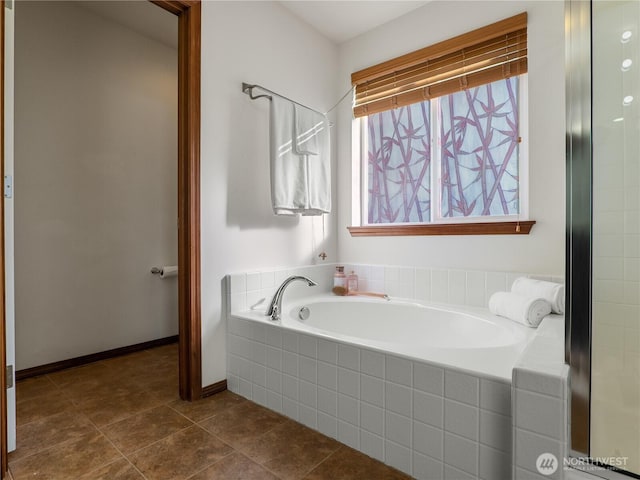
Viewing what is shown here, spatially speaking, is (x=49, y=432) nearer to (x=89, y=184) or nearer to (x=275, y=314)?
(x=275, y=314)

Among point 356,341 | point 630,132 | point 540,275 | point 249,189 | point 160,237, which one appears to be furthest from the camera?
point 160,237

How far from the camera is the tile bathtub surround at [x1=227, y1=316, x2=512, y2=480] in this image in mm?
1113

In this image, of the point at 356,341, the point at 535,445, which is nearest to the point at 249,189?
the point at 356,341

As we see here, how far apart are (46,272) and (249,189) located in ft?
4.75

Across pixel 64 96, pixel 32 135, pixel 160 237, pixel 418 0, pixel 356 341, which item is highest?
pixel 418 0

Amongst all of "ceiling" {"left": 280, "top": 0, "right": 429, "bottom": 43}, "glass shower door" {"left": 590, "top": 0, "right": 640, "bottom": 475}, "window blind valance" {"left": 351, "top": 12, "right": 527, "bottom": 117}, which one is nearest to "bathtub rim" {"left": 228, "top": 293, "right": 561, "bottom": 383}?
"glass shower door" {"left": 590, "top": 0, "right": 640, "bottom": 475}

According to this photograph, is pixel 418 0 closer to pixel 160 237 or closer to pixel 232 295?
pixel 232 295

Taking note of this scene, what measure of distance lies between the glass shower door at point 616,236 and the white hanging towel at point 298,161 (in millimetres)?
1560

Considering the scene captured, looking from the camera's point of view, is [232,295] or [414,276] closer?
[232,295]

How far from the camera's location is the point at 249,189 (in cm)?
216

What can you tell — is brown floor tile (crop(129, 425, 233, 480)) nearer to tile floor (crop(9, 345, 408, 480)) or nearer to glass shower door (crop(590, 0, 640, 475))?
tile floor (crop(9, 345, 408, 480))

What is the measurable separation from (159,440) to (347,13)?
2729mm

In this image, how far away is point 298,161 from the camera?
228cm

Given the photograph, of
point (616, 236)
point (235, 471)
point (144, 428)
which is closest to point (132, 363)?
point (144, 428)
